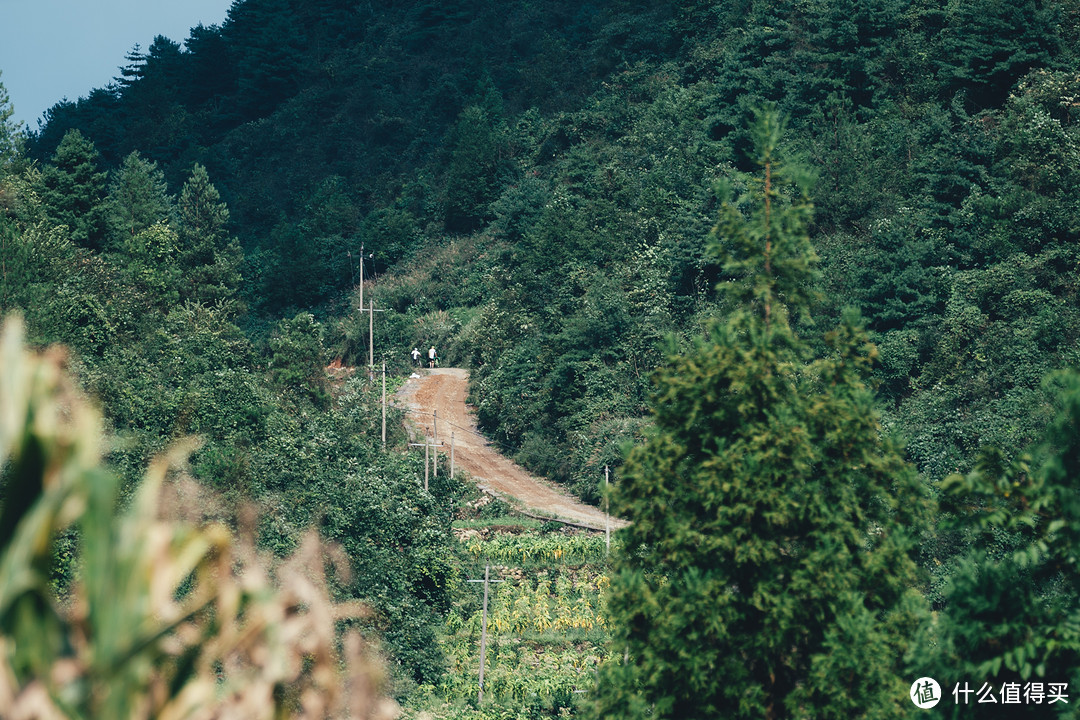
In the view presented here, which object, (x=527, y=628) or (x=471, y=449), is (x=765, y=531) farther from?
(x=471, y=449)

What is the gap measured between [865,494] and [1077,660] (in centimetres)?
208

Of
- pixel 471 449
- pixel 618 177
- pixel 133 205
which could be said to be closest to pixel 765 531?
pixel 471 449

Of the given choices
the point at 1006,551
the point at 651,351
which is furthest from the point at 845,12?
the point at 1006,551

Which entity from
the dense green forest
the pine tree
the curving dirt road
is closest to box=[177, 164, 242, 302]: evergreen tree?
the dense green forest

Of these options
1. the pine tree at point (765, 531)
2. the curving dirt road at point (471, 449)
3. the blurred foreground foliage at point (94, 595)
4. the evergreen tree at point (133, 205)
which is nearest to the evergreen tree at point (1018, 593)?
the pine tree at point (765, 531)

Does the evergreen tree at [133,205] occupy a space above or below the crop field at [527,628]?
above

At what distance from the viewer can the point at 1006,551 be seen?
21828mm

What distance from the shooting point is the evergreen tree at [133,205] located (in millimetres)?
57750

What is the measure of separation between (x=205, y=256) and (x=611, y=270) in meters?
22.0

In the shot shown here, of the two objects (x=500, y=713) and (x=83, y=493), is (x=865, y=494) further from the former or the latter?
(x=500, y=713)

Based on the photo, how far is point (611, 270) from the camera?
50.9 metres

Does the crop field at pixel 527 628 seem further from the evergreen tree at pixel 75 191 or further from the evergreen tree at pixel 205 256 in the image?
the evergreen tree at pixel 75 191

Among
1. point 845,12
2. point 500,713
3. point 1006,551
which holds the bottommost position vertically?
point 500,713

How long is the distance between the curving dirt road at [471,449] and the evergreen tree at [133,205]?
16.8 meters
